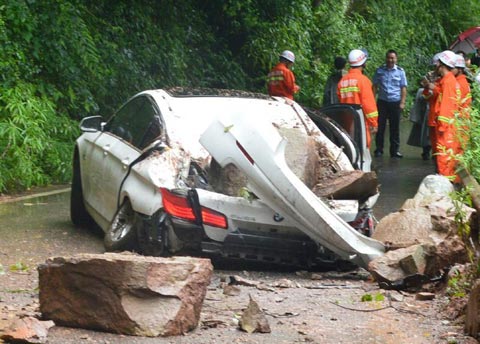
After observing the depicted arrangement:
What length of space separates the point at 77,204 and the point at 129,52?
9.22 m

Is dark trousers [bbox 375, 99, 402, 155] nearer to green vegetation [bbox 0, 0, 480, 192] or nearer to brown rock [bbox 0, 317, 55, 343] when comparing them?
green vegetation [bbox 0, 0, 480, 192]

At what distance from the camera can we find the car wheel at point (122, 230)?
948 cm

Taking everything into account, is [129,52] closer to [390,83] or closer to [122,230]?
[390,83]

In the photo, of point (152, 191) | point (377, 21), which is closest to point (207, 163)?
point (152, 191)

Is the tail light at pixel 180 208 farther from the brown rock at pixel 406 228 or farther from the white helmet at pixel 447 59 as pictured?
the white helmet at pixel 447 59

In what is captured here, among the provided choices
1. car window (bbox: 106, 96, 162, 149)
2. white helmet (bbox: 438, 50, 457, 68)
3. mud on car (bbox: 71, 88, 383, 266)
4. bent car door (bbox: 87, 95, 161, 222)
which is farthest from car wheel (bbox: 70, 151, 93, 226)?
white helmet (bbox: 438, 50, 457, 68)

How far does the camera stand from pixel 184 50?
2239 cm

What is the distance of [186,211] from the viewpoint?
8.95 m

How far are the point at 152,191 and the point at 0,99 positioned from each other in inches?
264

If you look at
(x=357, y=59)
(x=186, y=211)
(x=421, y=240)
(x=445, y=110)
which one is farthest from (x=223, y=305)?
(x=357, y=59)

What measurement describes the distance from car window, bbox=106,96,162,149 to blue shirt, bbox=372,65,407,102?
11.2 meters

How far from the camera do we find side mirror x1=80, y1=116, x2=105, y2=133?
35.9 feet

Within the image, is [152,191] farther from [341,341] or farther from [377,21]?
[377,21]

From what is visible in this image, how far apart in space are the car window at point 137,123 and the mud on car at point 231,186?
18mm
